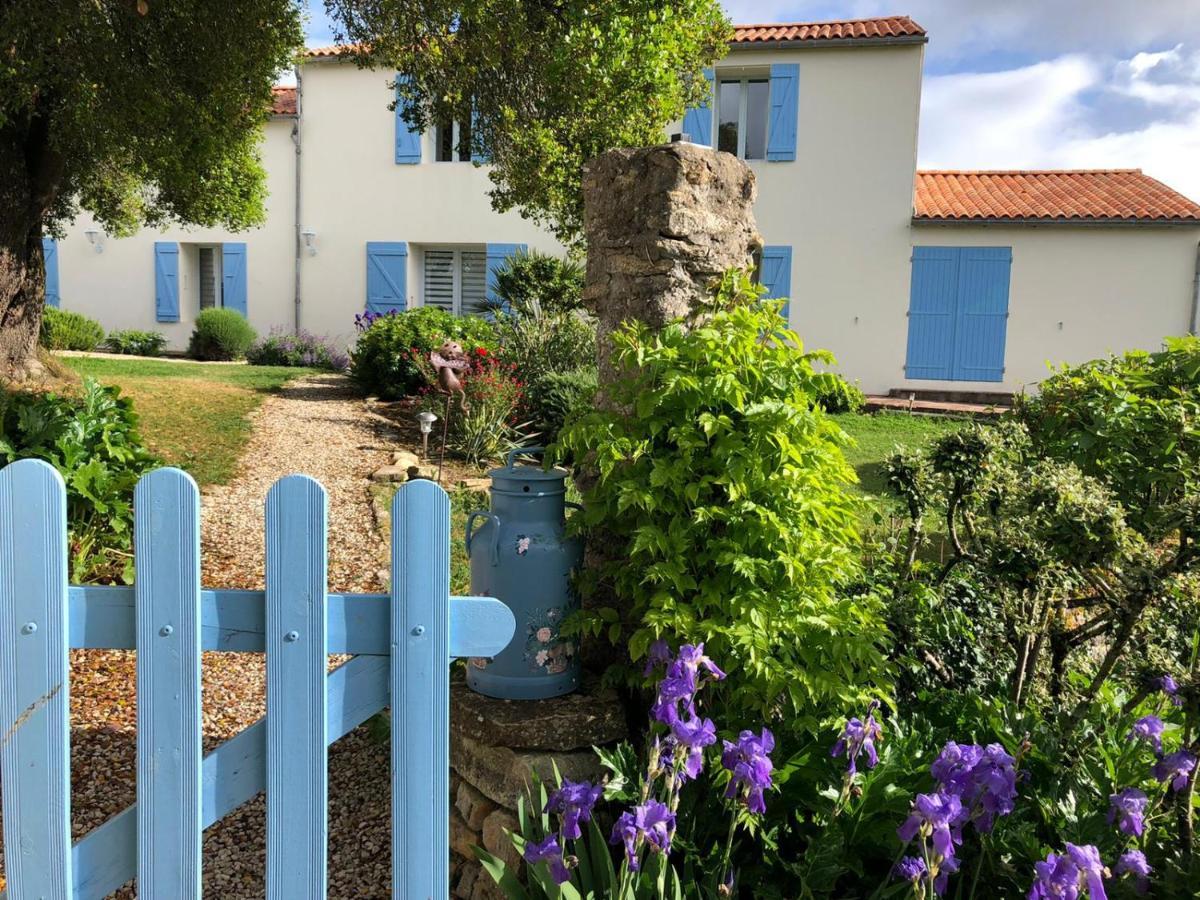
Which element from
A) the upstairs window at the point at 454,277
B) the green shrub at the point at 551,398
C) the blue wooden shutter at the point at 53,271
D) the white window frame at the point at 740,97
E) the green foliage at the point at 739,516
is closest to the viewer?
the green foliage at the point at 739,516

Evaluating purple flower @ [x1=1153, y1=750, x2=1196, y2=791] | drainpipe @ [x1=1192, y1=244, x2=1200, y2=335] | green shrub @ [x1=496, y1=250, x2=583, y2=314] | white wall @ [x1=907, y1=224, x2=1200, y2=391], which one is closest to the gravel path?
purple flower @ [x1=1153, y1=750, x2=1196, y2=791]

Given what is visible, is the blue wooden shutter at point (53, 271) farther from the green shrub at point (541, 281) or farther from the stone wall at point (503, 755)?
the stone wall at point (503, 755)

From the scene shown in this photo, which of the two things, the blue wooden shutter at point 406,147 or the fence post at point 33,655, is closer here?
the fence post at point 33,655

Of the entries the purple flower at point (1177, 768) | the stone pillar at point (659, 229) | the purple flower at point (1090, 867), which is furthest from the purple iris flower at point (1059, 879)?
the stone pillar at point (659, 229)

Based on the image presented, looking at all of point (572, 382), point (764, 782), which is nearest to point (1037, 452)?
point (764, 782)

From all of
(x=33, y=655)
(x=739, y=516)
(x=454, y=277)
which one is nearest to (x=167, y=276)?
(x=454, y=277)

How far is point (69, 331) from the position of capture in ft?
45.5

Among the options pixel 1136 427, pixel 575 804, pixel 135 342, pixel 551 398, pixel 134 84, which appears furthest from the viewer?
pixel 135 342

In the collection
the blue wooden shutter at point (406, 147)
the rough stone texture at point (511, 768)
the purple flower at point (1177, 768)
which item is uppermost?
the blue wooden shutter at point (406, 147)

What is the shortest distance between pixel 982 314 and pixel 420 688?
12677mm

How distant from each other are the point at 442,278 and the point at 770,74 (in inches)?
233

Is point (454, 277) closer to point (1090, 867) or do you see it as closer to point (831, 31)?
point (831, 31)

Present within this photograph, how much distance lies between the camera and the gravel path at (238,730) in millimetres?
2561

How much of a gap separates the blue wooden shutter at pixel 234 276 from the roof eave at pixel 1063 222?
34.4 feet
